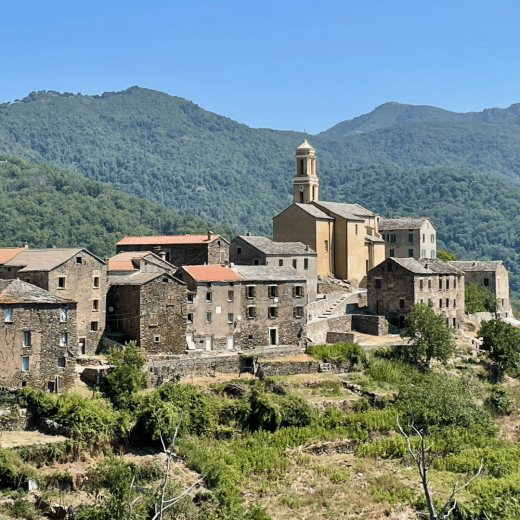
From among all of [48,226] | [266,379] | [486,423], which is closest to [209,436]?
[266,379]

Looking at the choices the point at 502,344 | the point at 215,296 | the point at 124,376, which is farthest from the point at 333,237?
the point at 124,376

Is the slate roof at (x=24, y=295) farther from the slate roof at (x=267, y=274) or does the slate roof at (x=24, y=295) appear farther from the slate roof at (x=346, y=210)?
the slate roof at (x=346, y=210)

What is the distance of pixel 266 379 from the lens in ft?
189

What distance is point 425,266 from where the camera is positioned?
77.4 metres

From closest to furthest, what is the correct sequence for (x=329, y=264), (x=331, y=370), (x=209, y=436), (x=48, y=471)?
(x=48, y=471) < (x=209, y=436) < (x=331, y=370) < (x=329, y=264)

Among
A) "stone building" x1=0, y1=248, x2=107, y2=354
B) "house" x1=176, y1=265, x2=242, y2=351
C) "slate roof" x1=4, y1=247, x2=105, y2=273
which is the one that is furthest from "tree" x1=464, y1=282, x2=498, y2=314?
Answer: "slate roof" x1=4, y1=247, x2=105, y2=273

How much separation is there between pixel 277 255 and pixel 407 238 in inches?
933

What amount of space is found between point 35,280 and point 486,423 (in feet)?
105

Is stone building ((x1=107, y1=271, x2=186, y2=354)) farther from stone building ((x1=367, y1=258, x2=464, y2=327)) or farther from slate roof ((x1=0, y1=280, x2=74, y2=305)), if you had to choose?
stone building ((x1=367, y1=258, x2=464, y2=327))

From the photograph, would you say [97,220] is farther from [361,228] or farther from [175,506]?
[175,506]

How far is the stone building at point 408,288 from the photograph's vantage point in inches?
2911

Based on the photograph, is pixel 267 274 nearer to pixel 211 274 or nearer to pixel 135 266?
pixel 211 274

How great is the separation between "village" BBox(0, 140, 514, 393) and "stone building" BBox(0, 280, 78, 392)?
64mm

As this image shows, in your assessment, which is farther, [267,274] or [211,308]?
[267,274]
